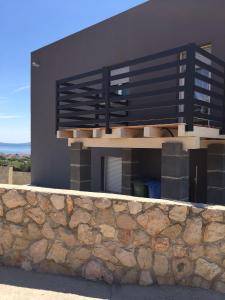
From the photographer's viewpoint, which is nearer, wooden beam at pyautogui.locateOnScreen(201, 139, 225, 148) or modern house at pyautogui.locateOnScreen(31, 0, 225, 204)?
modern house at pyautogui.locateOnScreen(31, 0, 225, 204)

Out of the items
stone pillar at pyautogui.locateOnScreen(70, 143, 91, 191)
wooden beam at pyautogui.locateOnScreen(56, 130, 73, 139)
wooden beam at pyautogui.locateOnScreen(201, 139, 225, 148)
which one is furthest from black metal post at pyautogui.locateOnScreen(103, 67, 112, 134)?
wooden beam at pyautogui.locateOnScreen(201, 139, 225, 148)

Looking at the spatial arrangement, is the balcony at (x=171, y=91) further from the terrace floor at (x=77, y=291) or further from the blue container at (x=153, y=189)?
the terrace floor at (x=77, y=291)

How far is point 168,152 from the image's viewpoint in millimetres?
6535

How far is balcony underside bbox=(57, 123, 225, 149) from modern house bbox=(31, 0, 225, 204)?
23 mm

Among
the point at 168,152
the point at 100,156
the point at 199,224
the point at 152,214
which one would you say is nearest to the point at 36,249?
the point at 152,214

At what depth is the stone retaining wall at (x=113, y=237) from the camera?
168 inches

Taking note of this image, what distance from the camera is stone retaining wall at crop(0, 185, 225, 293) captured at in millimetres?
4258

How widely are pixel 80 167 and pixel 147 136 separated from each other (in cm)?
286

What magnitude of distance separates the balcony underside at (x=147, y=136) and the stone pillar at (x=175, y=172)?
0.20m

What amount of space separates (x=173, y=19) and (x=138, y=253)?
729 centimetres

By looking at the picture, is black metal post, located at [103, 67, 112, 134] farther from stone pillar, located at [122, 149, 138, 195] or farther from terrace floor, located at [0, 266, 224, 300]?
terrace floor, located at [0, 266, 224, 300]

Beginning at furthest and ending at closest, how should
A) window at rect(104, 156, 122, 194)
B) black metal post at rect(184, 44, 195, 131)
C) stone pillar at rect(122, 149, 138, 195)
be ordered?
1. window at rect(104, 156, 122, 194)
2. stone pillar at rect(122, 149, 138, 195)
3. black metal post at rect(184, 44, 195, 131)

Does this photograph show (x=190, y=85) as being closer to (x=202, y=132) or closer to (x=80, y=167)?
(x=202, y=132)

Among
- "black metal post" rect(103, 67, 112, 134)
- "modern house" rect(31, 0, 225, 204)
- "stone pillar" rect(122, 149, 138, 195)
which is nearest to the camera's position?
"modern house" rect(31, 0, 225, 204)
